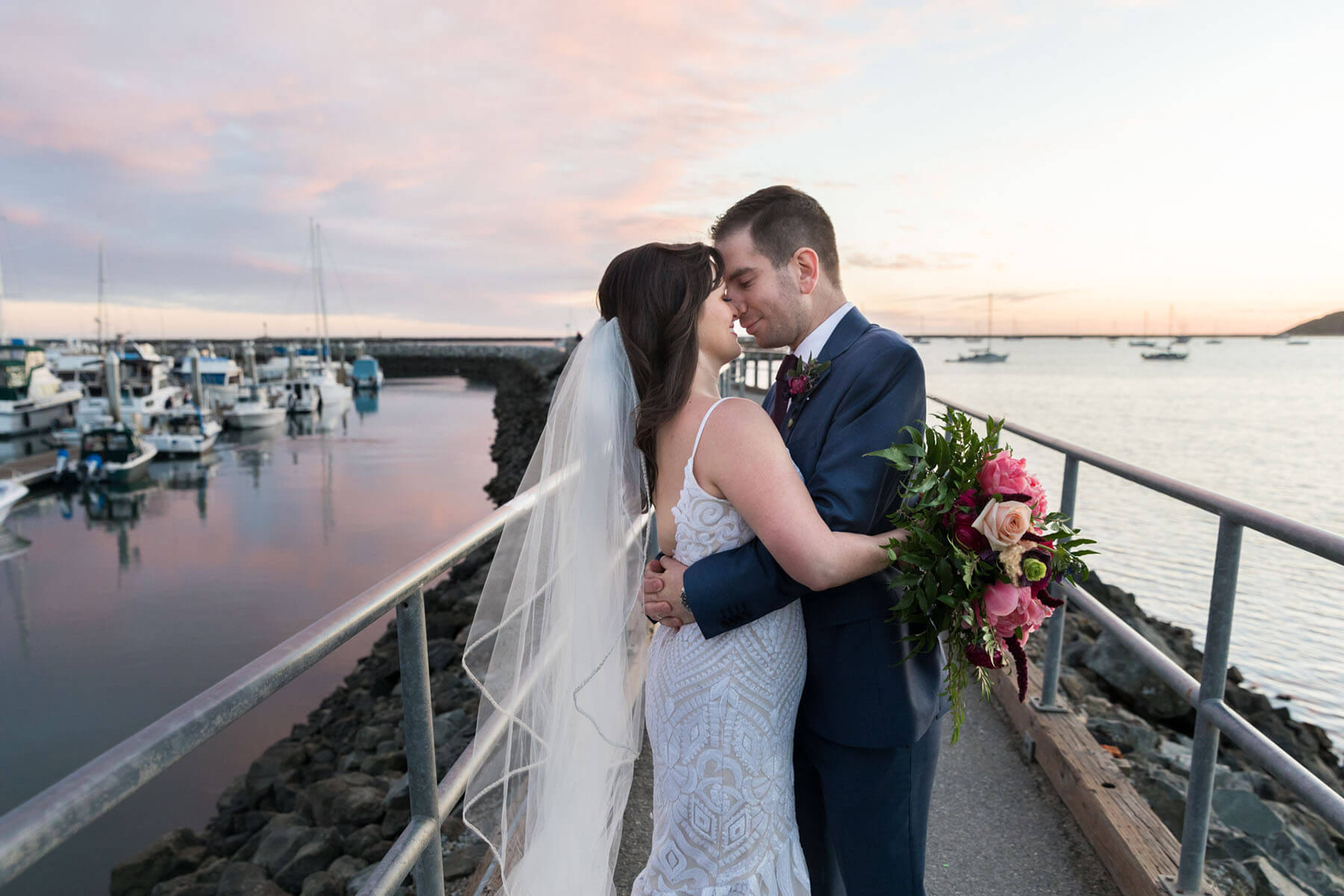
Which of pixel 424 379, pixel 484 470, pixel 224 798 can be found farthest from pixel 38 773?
pixel 424 379

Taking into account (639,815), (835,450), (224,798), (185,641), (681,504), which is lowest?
(185,641)

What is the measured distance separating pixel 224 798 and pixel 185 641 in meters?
10.4

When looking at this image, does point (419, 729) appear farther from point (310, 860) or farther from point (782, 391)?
point (310, 860)

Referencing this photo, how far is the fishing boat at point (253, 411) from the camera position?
54656mm

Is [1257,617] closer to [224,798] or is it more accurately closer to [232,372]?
[224,798]

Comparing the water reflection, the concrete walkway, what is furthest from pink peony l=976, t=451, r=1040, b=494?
the water reflection

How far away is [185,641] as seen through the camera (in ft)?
61.8

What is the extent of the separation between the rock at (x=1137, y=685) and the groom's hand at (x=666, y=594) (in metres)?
5.44

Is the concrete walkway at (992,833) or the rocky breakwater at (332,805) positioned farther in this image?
the rocky breakwater at (332,805)

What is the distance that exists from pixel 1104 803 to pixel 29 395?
63924 mm

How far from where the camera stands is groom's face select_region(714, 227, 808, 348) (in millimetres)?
1998

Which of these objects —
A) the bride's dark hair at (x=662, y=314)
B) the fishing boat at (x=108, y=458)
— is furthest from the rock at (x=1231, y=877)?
the fishing boat at (x=108, y=458)

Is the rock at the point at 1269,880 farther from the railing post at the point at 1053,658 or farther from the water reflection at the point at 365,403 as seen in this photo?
the water reflection at the point at 365,403

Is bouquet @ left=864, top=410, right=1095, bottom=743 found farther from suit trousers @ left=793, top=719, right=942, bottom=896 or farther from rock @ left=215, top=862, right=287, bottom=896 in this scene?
rock @ left=215, top=862, right=287, bottom=896
